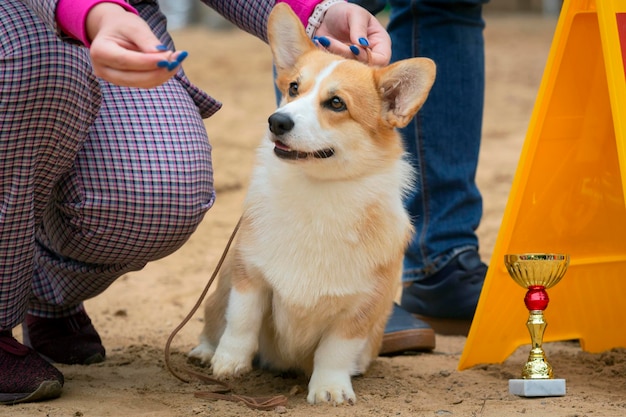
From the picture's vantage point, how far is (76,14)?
1.82 m

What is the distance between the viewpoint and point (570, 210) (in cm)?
254

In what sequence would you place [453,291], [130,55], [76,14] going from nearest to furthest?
[130,55] → [76,14] → [453,291]

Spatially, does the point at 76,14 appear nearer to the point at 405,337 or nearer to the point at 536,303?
the point at 536,303

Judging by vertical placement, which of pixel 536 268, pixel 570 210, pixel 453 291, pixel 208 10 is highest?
pixel 208 10

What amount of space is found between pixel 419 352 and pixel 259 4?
122cm

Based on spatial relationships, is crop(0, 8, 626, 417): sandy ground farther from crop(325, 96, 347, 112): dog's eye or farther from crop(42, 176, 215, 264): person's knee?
crop(325, 96, 347, 112): dog's eye

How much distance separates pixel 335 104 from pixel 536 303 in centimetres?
74

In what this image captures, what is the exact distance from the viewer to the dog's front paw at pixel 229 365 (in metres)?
2.35

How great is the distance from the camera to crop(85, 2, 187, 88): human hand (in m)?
1.65

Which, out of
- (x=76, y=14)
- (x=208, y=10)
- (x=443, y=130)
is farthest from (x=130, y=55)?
(x=208, y=10)

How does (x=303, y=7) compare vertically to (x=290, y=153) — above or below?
above

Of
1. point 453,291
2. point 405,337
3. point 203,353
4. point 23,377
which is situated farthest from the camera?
point 453,291

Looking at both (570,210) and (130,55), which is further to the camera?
(570,210)

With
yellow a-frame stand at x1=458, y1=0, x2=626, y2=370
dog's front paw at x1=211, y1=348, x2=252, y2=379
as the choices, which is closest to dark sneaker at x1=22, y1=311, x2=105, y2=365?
dog's front paw at x1=211, y1=348, x2=252, y2=379
